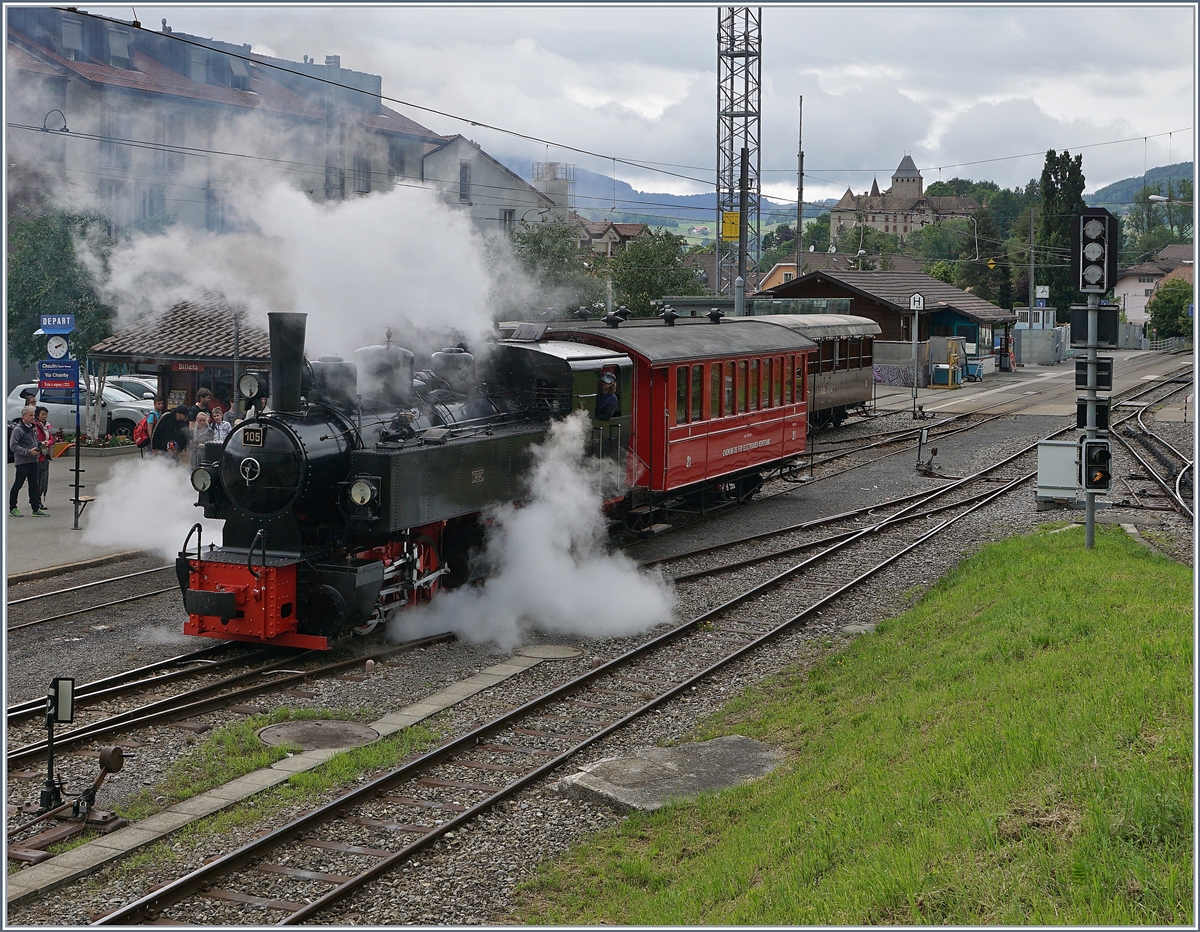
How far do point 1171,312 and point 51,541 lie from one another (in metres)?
76.0

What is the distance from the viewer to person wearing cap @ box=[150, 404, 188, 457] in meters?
17.8

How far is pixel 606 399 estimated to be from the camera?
45.7 ft

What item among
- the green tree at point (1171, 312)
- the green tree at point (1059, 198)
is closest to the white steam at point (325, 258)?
the green tree at point (1059, 198)

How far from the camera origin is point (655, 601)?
1256cm

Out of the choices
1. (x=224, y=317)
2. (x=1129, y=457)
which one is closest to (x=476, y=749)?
(x=224, y=317)

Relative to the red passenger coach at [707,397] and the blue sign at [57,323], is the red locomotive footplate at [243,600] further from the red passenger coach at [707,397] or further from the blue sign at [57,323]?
the blue sign at [57,323]

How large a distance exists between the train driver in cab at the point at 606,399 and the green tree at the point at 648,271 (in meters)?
23.2

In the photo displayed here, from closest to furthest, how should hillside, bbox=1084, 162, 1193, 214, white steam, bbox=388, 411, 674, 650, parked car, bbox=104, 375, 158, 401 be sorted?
1. white steam, bbox=388, 411, 674, 650
2. parked car, bbox=104, 375, 158, 401
3. hillside, bbox=1084, 162, 1193, 214

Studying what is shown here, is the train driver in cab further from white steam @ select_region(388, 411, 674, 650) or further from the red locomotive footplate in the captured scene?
the red locomotive footplate

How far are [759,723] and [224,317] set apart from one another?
18.0m

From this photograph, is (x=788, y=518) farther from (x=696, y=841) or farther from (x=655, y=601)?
(x=696, y=841)

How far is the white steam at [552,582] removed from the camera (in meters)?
11.7

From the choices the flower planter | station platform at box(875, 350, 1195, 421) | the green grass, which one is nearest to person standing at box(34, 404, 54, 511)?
the flower planter

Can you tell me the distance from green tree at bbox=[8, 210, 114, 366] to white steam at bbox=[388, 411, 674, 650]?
14.1 m
